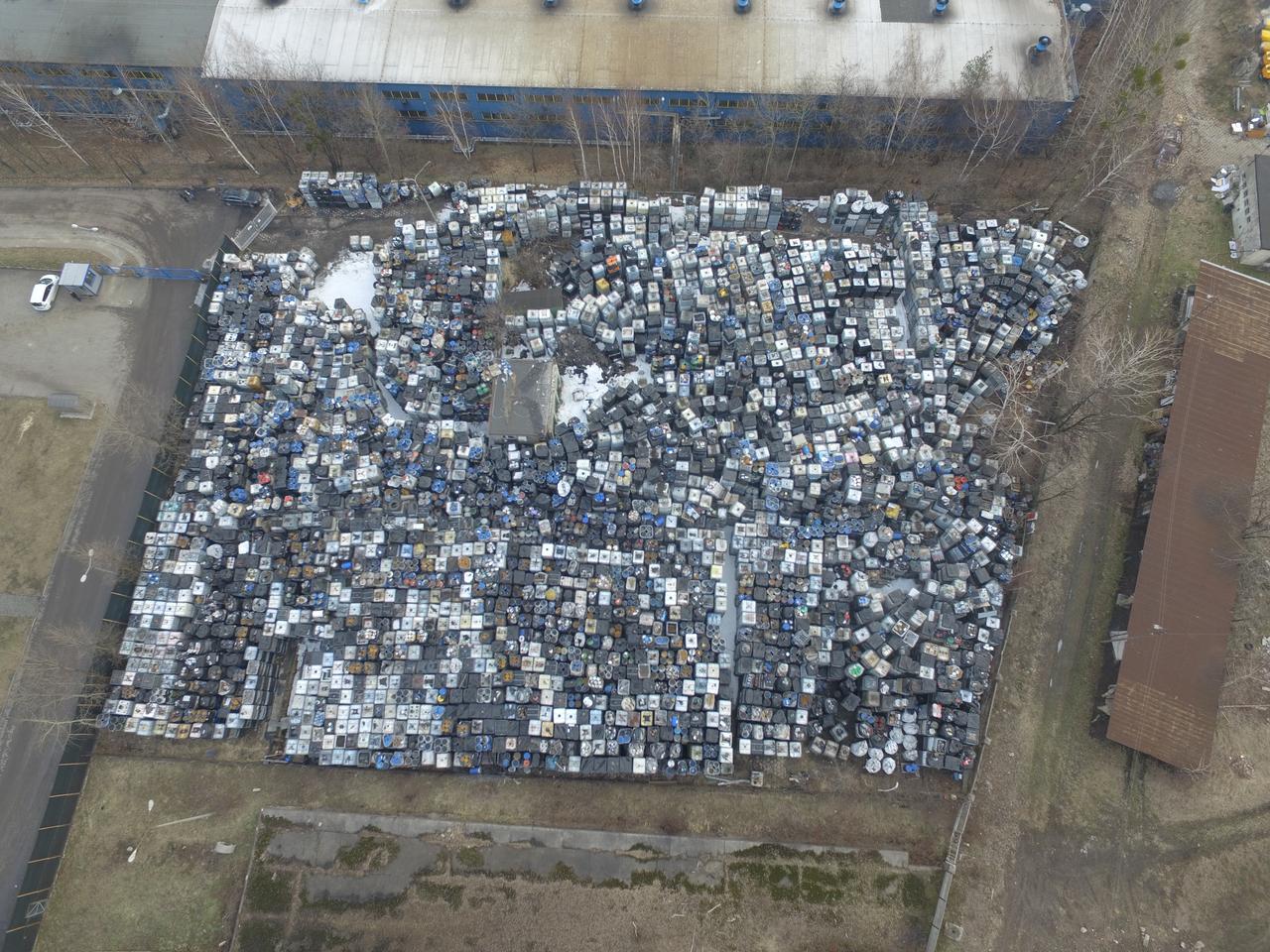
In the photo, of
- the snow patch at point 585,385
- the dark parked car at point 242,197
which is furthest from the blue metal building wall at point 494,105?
the snow patch at point 585,385

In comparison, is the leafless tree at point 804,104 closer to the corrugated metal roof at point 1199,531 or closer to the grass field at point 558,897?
the corrugated metal roof at point 1199,531

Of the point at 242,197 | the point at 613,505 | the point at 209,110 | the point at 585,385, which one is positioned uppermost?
the point at 209,110

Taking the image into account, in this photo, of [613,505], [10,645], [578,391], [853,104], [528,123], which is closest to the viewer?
[10,645]

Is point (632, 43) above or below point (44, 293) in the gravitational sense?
above

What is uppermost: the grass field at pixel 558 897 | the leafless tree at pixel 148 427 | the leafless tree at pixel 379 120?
the leafless tree at pixel 379 120

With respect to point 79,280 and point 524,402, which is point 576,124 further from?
point 79,280

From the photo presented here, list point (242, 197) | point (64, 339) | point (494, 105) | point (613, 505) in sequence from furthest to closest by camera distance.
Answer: point (494, 105), point (242, 197), point (64, 339), point (613, 505)

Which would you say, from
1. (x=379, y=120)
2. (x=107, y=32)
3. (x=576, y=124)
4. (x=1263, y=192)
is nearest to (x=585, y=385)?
(x=576, y=124)

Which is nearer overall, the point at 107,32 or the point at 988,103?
the point at 988,103
